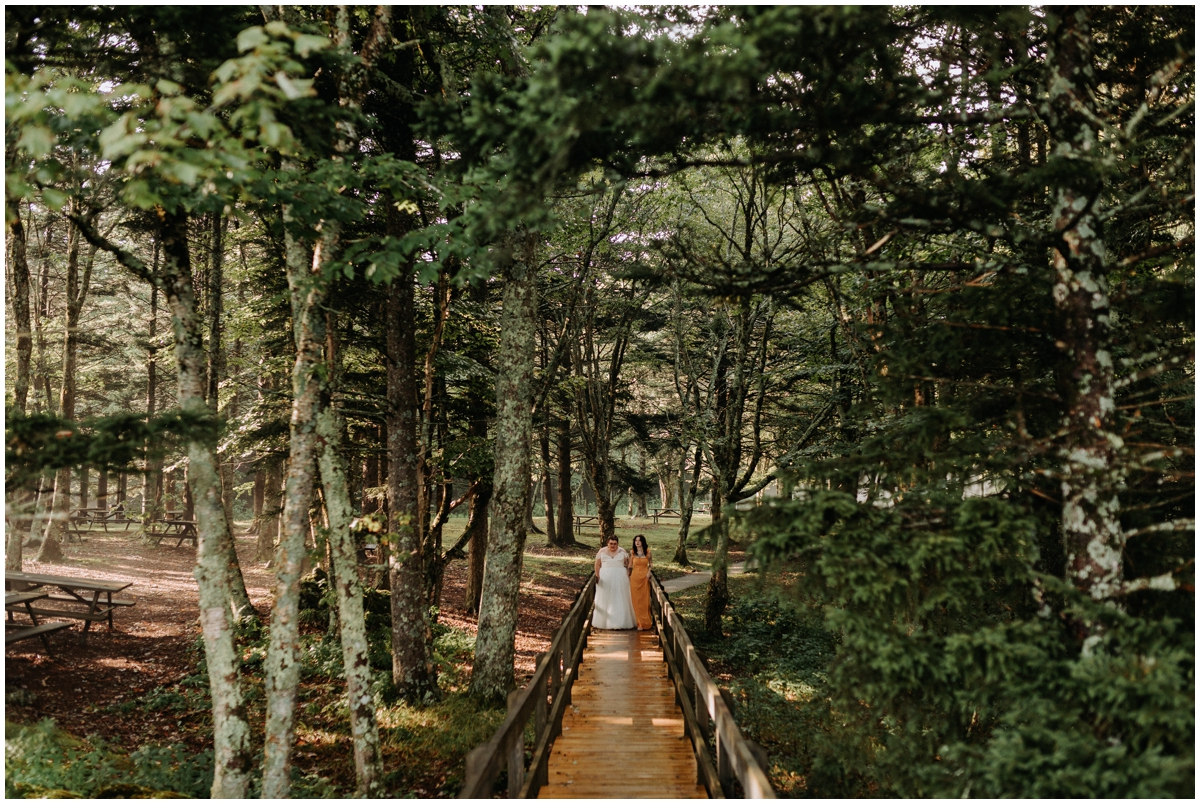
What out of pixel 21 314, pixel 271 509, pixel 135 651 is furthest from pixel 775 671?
pixel 21 314

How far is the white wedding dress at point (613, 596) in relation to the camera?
12.0m

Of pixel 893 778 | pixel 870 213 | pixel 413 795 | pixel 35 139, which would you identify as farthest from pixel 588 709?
pixel 35 139

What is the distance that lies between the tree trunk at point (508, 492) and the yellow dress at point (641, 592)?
443cm

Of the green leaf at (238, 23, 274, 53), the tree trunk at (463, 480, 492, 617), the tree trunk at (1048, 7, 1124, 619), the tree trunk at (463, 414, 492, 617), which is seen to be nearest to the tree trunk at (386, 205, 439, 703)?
the tree trunk at (463, 414, 492, 617)

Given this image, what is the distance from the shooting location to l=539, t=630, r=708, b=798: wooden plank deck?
5.73 m

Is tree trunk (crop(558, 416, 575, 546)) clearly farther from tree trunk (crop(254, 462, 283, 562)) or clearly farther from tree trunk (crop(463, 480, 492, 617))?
tree trunk (crop(254, 462, 283, 562))

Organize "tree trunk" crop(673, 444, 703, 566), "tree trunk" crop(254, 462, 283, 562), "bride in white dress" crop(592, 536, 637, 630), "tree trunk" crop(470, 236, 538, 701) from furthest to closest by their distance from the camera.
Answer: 1. "tree trunk" crop(673, 444, 703, 566)
2. "tree trunk" crop(254, 462, 283, 562)
3. "bride in white dress" crop(592, 536, 637, 630)
4. "tree trunk" crop(470, 236, 538, 701)

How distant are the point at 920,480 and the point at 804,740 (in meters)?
5.33

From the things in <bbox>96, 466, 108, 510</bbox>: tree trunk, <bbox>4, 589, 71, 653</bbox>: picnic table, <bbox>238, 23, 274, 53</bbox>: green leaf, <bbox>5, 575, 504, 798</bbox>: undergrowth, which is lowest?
<bbox>5, 575, 504, 798</bbox>: undergrowth

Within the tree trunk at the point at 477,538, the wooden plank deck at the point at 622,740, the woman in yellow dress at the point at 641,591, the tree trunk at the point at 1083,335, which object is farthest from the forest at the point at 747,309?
the tree trunk at the point at 477,538

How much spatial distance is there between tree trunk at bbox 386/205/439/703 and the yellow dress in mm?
4853

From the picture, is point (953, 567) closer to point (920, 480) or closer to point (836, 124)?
point (920, 480)

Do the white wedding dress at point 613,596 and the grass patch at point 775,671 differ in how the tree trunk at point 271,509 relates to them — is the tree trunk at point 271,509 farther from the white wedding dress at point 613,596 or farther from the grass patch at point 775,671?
the grass patch at point 775,671

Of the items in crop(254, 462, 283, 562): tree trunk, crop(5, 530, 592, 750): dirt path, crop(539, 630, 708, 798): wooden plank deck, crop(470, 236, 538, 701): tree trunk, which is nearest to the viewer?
crop(539, 630, 708, 798): wooden plank deck
